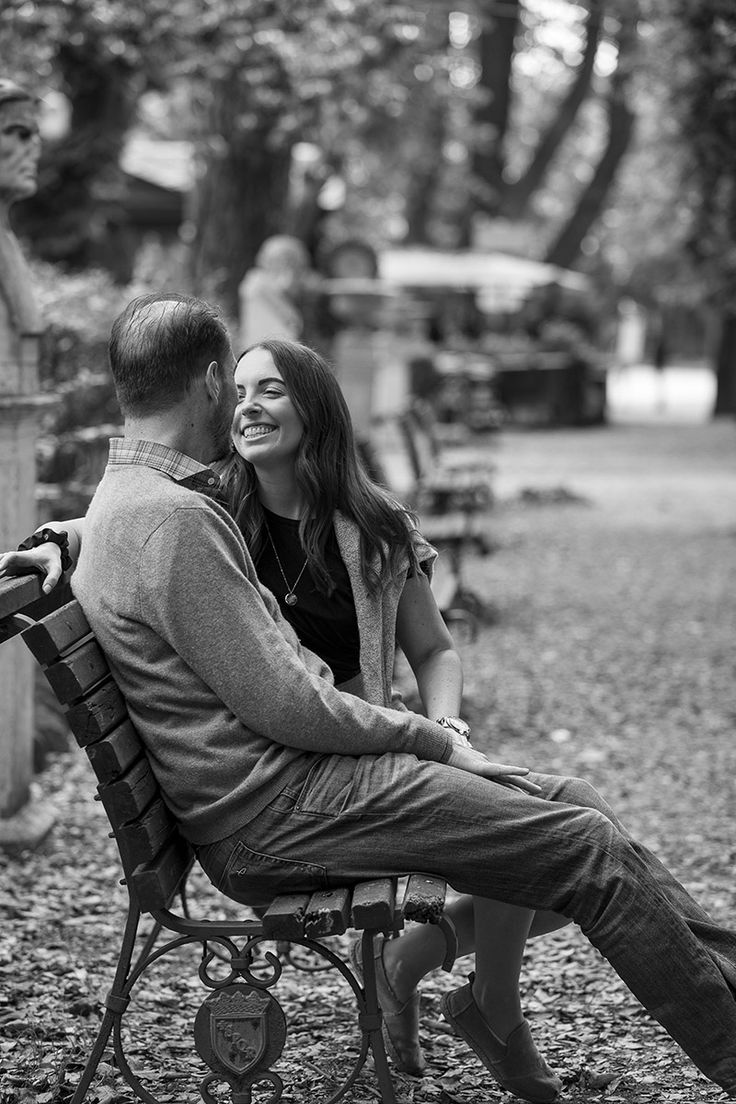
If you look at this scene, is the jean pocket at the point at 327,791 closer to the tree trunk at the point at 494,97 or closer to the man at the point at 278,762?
the man at the point at 278,762

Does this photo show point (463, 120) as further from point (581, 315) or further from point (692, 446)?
point (692, 446)

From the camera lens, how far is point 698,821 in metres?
5.61

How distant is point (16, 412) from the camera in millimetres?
4887

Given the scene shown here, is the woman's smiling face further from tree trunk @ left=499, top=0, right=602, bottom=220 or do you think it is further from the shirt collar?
tree trunk @ left=499, top=0, right=602, bottom=220

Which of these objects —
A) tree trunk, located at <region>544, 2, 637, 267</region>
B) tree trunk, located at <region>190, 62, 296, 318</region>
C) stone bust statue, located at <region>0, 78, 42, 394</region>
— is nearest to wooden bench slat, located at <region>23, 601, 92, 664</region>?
stone bust statue, located at <region>0, 78, 42, 394</region>

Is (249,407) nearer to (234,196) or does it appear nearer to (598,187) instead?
(234,196)

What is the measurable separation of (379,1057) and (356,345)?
37.6 ft

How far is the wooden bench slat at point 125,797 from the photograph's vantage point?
9.49 feet

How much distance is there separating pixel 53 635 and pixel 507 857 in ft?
3.09

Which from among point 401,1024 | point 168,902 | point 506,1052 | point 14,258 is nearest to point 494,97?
point 14,258

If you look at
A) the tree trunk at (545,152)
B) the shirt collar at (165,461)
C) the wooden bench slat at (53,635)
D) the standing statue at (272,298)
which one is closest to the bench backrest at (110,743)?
the wooden bench slat at (53,635)

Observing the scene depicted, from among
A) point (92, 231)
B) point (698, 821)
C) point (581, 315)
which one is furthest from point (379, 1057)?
point (581, 315)

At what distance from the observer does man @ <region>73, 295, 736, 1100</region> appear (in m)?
2.88

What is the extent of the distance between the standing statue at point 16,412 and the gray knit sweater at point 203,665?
1.95m
